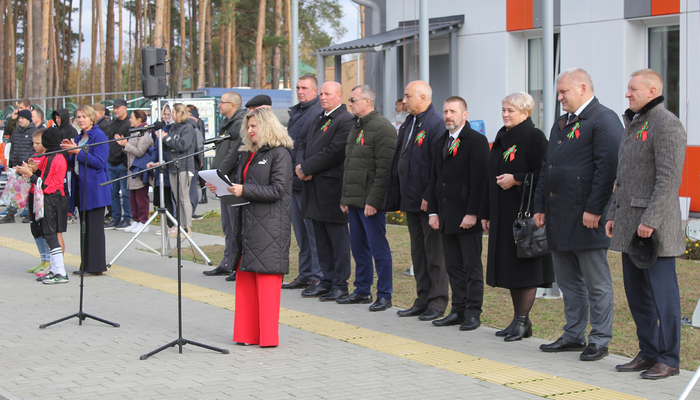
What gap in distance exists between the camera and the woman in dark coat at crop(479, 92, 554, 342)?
20.6 ft

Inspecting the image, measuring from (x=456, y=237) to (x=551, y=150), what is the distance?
144cm

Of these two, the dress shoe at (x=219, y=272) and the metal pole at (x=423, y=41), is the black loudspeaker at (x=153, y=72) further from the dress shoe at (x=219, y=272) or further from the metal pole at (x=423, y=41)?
the metal pole at (x=423, y=41)

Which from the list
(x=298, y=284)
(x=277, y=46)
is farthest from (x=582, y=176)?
(x=277, y=46)

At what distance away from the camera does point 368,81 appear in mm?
20906

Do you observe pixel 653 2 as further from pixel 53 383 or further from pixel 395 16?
pixel 53 383

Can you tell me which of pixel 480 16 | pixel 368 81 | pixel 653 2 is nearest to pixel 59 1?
pixel 368 81

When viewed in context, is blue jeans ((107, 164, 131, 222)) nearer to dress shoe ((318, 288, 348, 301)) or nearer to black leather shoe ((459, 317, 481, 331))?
dress shoe ((318, 288, 348, 301))

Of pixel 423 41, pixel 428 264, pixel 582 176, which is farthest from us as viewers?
pixel 423 41

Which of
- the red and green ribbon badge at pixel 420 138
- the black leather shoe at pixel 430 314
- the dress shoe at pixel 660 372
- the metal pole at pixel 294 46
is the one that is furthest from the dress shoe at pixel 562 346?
the metal pole at pixel 294 46

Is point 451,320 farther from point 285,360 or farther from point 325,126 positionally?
point 325,126

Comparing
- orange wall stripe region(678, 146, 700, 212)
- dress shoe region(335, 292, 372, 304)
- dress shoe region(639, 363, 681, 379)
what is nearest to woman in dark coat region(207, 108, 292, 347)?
dress shoe region(335, 292, 372, 304)

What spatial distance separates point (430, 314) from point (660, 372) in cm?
250

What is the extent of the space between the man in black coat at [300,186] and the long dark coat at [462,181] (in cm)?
229

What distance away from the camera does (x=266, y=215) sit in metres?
6.25
